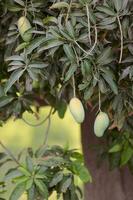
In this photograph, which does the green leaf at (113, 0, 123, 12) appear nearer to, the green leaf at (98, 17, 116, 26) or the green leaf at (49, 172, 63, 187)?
the green leaf at (98, 17, 116, 26)

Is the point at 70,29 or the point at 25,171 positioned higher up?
the point at 70,29

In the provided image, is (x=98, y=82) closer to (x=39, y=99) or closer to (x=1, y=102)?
(x=1, y=102)

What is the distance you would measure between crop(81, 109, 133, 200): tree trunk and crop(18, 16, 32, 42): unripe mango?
70 cm

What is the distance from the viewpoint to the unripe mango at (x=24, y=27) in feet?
4.45

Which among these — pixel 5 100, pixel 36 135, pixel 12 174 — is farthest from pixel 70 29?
pixel 36 135

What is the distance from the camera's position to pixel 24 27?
1.37 m

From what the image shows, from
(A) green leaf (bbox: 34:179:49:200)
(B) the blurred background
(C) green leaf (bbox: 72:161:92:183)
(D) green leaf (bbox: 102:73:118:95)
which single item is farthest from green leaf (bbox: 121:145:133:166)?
(B) the blurred background

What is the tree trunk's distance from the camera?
6.70ft

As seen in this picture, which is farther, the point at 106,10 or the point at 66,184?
the point at 66,184

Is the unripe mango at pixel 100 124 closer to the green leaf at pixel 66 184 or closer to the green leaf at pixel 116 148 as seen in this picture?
the green leaf at pixel 66 184

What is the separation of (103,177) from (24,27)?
0.86 meters

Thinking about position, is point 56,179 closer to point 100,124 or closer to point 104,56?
point 100,124

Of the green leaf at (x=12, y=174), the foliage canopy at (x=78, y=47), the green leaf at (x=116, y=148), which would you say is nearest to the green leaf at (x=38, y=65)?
the foliage canopy at (x=78, y=47)

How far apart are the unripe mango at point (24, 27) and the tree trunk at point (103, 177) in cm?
70
